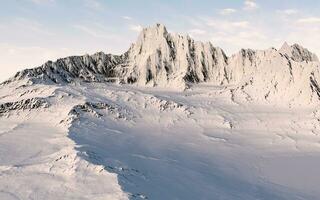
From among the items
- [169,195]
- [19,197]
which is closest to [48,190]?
[19,197]

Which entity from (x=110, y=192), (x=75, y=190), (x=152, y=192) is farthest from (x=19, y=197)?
(x=152, y=192)

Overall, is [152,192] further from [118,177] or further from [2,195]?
[2,195]

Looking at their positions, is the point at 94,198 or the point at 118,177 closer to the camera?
the point at 94,198

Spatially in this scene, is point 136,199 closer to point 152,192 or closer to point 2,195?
point 152,192

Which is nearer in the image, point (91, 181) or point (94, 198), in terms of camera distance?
point (94, 198)

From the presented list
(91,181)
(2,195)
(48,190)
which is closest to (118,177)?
(91,181)

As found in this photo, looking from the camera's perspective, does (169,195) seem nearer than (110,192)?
No

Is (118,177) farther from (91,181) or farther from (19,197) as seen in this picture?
(19,197)
